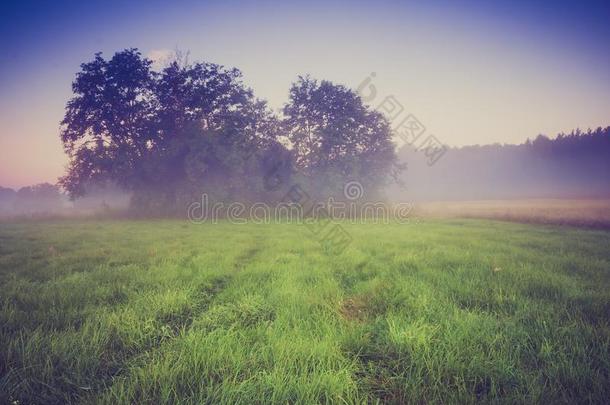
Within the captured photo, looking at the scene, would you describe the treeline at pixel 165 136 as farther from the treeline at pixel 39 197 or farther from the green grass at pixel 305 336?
the treeline at pixel 39 197

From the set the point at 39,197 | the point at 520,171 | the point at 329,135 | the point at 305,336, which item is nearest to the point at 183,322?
the point at 305,336

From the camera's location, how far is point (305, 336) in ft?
8.71

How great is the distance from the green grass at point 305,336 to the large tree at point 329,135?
26.1 meters

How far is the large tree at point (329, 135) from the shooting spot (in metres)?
30.8

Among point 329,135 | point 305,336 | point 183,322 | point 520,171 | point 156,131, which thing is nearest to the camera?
point 305,336

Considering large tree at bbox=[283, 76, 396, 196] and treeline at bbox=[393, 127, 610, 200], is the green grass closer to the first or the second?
large tree at bbox=[283, 76, 396, 196]

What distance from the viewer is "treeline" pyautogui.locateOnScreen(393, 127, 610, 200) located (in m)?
63.2

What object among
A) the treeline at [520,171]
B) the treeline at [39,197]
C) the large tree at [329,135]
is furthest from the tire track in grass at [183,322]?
the treeline at [39,197]

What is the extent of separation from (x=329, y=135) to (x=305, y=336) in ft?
97.3

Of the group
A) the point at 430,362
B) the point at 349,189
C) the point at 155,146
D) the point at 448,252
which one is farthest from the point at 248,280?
the point at 349,189
